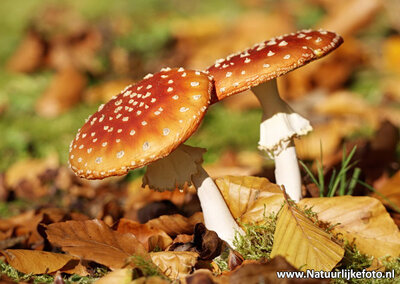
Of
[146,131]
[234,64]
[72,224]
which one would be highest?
[234,64]

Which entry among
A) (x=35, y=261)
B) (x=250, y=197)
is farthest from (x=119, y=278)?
(x=250, y=197)

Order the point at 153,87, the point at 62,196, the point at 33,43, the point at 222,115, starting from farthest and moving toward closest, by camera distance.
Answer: the point at 33,43, the point at 222,115, the point at 62,196, the point at 153,87

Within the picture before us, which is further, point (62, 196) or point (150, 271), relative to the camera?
point (62, 196)

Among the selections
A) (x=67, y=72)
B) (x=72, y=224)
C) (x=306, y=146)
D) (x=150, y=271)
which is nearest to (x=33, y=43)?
(x=67, y=72)

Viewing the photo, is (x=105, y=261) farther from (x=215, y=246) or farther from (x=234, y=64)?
(x=234, y=64)

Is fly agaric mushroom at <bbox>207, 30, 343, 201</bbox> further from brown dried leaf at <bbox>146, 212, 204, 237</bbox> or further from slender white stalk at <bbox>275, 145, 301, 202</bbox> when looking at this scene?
brown dried leaf at <bbox>146, 212, 204, 237</bbox>

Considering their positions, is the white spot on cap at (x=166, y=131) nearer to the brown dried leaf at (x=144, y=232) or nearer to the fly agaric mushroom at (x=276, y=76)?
the fly agaric mushroom at (x=276, y=76)

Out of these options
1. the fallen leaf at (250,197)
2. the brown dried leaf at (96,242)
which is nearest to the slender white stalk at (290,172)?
Result: the fallen leaf at (250,197)
